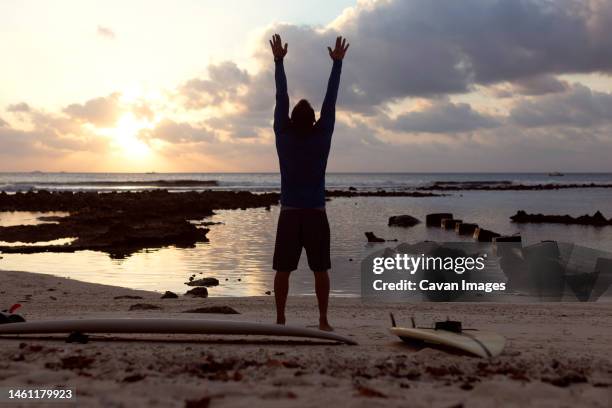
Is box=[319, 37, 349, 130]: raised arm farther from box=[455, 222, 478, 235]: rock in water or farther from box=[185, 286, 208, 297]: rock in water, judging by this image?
box=[455, 222, 478, 235]: rock in water

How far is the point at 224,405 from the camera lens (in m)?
3.38

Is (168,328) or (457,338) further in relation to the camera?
(168,328)

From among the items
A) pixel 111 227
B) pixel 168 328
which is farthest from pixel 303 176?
pixel 111 227

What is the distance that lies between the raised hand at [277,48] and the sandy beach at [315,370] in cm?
259

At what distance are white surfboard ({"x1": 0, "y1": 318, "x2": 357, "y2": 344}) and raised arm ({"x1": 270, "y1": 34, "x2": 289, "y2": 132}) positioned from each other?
5.94 feet

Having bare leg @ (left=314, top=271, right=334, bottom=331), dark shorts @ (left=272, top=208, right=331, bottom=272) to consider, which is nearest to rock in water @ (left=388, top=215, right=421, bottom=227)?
bare leg @ (left=314, top=271, right=334, bottom=331)

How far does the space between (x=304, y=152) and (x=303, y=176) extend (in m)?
0.22

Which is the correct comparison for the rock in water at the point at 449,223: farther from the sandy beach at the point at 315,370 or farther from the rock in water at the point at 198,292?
the sandy beach at the point at 315,370

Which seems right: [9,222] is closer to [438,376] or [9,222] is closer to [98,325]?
[98,325]

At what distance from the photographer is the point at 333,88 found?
5.62 meters

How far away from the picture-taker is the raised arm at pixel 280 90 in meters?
5.61

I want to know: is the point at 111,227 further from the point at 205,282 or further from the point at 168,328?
the point at 168,328

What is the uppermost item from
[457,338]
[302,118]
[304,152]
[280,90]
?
[280,90]

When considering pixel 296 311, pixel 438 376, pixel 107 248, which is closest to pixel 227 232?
pixel 107 248
